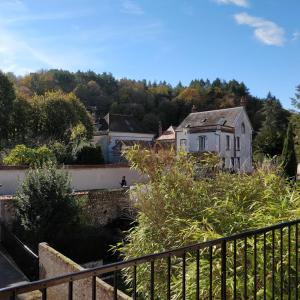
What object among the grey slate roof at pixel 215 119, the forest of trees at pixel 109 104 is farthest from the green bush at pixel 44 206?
the grey slate roof at pixel 215 119

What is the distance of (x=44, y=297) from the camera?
1595mm

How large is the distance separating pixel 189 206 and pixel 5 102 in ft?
66.9

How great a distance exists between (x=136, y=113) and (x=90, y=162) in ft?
104

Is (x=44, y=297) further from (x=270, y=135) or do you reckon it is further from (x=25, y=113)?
(x=270, y=135)

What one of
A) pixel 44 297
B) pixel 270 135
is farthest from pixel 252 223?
pixel 270 135

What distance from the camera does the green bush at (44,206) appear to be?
10.1m

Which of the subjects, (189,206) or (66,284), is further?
(66,284)

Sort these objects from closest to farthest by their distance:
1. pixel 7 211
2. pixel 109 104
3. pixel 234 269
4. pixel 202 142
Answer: pixel 234 269 < pixel 7 211 < pixel 202 142 < pixel 109 104

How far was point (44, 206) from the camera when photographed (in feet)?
33.4

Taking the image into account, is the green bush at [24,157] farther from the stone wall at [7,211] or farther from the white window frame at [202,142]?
the white window frame at [202,142]

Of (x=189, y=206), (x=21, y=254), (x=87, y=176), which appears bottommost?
(x=21, y=254)

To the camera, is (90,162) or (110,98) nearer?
(90,162)

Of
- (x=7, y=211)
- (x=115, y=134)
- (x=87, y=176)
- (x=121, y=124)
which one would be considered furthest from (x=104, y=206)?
(x=121, y=124)

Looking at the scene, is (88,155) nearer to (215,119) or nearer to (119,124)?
(215,119)
